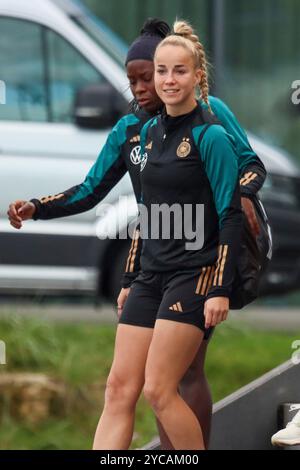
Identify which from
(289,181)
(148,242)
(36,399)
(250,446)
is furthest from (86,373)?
(148,242)

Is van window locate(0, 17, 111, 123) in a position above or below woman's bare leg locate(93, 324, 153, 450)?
above

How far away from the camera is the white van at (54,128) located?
10.5m

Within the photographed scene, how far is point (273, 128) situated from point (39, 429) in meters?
4.85

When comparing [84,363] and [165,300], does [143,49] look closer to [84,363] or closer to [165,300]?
[165,300]

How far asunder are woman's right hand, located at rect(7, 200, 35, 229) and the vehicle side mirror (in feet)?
15.8

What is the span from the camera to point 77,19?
10820 millimetres

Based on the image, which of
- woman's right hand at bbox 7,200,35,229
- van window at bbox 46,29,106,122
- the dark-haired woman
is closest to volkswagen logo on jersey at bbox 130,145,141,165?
the dark-haired woman

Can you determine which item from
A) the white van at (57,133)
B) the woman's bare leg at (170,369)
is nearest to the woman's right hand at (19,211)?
the woman's bare leg at (170,369)

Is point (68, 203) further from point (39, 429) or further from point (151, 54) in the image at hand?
point (39, 429)

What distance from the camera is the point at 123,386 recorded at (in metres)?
5.39

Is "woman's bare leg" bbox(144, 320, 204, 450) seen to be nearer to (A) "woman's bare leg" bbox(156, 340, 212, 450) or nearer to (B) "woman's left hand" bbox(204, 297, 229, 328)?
(B) "woman's left hand" bbox(204, 297, 229, 328)

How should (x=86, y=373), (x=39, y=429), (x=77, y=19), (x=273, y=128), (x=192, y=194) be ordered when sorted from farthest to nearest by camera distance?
1. (x=273, y=128)
2. (x=77, y=19)
3. (x=86, y=373)
4. (x=39, y=429)
5. (x=192, y=194)

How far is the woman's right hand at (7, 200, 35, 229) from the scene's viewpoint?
5594 millimetres

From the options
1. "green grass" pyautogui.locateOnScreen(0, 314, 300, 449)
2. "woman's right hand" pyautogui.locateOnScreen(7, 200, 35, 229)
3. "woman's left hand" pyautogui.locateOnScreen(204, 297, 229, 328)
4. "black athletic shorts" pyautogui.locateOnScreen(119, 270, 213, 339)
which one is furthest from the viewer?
"green grass" pyautogui.locateOnScreen(0, 314, 300, 449)
